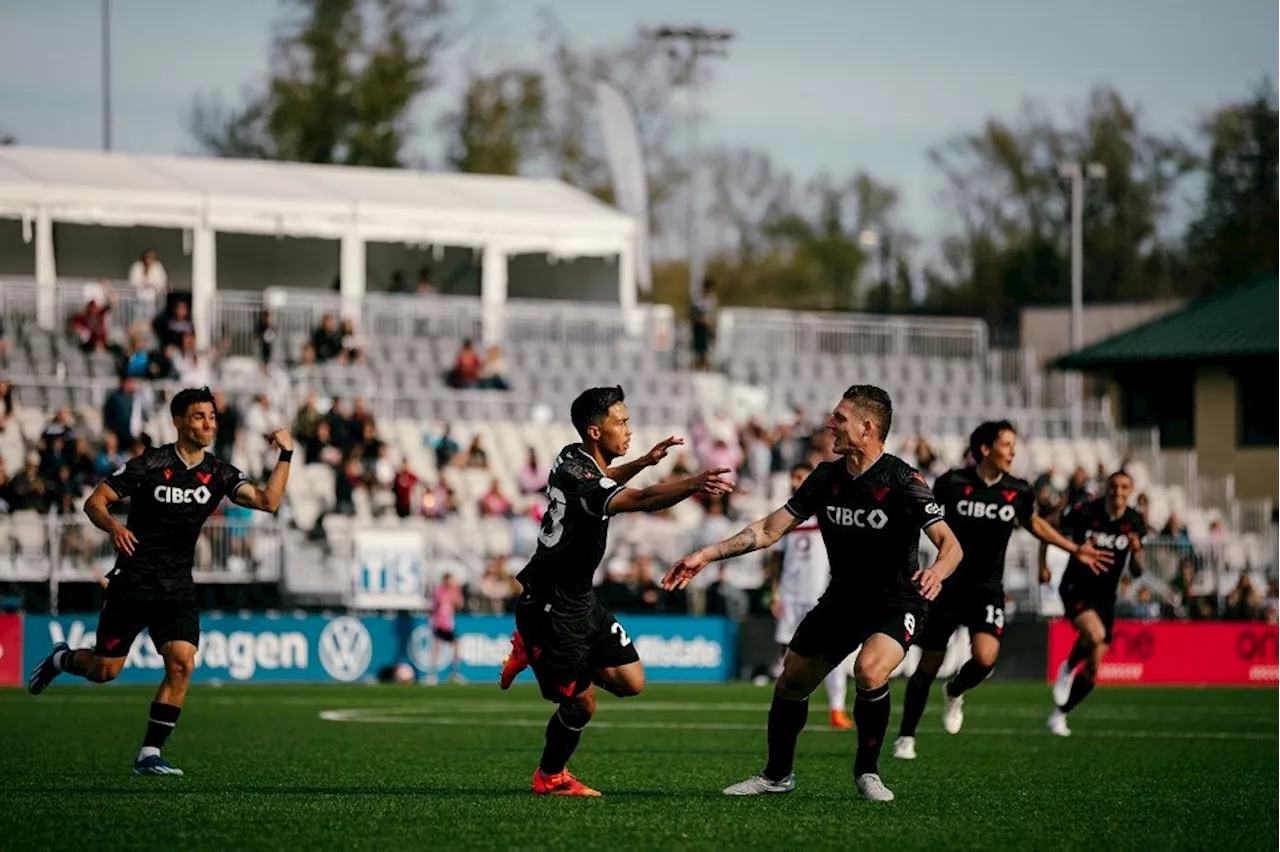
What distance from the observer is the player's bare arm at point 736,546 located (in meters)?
11.0

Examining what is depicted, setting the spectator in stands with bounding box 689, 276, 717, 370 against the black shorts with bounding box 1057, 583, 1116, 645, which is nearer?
the black shorts with bounding box 1057, 583, 1116, 645

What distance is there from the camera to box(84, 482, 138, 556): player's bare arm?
13203 mm

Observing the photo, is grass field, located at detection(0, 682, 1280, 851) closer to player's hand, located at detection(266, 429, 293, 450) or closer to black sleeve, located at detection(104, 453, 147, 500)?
black sleeve, located at detection(104, 453, 147, 500)

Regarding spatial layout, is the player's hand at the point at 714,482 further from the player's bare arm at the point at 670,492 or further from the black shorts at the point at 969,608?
the black shorts at the point at 969,608

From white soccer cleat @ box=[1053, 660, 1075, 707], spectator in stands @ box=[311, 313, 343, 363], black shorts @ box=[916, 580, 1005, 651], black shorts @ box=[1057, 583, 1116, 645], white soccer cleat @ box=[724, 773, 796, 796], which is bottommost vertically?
white soccer cleat @ box=[1053, 660, 1075, 707]

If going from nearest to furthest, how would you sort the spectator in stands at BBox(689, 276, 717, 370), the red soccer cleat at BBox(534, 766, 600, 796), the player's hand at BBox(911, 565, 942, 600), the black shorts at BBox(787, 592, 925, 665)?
the player's hand at BBox(911, 565, 942, 600) < the black shorts at BBox(787, 592, 925, 665) < the red soccer cleat at BBox(534, 766, 600, 796) < the spectator in stands at BBox(689, 276, 717, 370)

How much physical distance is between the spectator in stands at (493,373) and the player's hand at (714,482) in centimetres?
2665

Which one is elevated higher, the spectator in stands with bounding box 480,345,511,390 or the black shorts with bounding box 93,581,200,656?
the spectator in stands with bounding box 480,345,511,390

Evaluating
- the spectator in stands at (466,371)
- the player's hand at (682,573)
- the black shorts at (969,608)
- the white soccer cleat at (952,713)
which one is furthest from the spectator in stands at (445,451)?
the player's hand at (682,573)

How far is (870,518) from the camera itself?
39.3 feet

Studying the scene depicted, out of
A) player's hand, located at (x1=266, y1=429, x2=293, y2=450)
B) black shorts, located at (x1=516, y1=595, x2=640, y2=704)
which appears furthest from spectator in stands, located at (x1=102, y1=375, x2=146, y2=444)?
black shorts, located at (x1=516, y1=595, x2=640, y2=704)

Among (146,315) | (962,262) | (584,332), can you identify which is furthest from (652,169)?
(146,315)

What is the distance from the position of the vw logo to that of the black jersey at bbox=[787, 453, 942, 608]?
18.3 metres

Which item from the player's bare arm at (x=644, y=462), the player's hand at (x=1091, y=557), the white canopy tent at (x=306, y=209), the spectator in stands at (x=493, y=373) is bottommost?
the player's hand at (x=1091, y=557)
